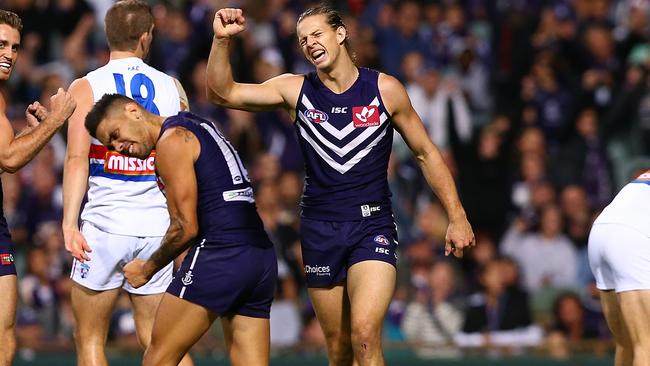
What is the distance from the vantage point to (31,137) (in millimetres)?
8562

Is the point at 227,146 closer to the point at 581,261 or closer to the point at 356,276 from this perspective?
the point at 356,276

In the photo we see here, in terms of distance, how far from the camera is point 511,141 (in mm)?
15531

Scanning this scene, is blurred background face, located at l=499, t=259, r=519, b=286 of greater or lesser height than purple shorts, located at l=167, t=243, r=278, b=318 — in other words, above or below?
below

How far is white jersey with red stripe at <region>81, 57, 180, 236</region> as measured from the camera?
9.13 m

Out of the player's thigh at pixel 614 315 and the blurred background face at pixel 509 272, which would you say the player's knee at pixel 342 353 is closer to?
the player's thigh at pixel 614 315

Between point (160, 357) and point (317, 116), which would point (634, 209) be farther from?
point (160, 357)

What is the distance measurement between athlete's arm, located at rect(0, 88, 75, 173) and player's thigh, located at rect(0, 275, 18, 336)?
71cm

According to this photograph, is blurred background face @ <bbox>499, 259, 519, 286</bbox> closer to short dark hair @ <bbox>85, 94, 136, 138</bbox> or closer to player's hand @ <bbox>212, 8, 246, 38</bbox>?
player's hand @ <bbox>212, 8, 246, 38</bbox>

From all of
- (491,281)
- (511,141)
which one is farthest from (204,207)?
(511,141)

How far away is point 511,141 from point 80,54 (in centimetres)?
562

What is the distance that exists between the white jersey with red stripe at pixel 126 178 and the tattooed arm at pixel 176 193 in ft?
3.42

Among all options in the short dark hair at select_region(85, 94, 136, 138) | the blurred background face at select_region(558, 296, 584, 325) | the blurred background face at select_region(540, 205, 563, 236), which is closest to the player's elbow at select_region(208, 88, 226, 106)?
the short dark hair at select_region(85, 94, 136, 138)

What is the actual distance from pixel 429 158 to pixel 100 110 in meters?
2.29

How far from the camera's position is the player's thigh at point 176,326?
26.8ft
